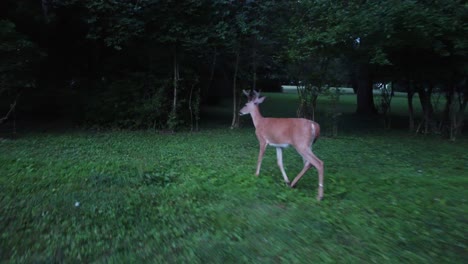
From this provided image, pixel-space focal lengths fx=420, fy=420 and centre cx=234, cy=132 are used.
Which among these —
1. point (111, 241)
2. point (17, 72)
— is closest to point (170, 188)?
point (111, 241)

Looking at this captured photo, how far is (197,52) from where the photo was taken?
15820 millimetres

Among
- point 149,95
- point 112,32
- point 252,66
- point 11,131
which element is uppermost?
point 112,32

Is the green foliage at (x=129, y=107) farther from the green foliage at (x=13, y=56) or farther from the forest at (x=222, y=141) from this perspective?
the green foliage at (x=13, y=56)

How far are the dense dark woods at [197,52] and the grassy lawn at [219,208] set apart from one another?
365 cm

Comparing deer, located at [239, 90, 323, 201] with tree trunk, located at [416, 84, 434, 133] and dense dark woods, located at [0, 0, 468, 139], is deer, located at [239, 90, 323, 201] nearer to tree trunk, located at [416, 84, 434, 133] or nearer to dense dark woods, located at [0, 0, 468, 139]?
dense dark woods, located at [0, 0, 468, 139]

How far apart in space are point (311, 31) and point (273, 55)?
3.08 metres

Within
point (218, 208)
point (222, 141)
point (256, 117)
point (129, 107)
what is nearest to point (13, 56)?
point (129, 107)

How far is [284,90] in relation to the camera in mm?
56469

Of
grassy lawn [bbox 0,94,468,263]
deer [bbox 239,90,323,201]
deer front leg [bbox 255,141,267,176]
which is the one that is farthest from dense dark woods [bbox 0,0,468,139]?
deer front leg [bbox 255,141,267,176]

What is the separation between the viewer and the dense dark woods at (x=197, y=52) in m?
11.7

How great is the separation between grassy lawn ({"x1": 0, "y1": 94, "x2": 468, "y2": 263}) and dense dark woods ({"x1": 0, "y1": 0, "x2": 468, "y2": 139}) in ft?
12.0

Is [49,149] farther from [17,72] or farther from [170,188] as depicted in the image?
[170,188]

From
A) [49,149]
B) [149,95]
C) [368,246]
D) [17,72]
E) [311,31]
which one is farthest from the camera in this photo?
[149,95]

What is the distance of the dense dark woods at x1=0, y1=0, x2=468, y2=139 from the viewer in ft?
38.2
